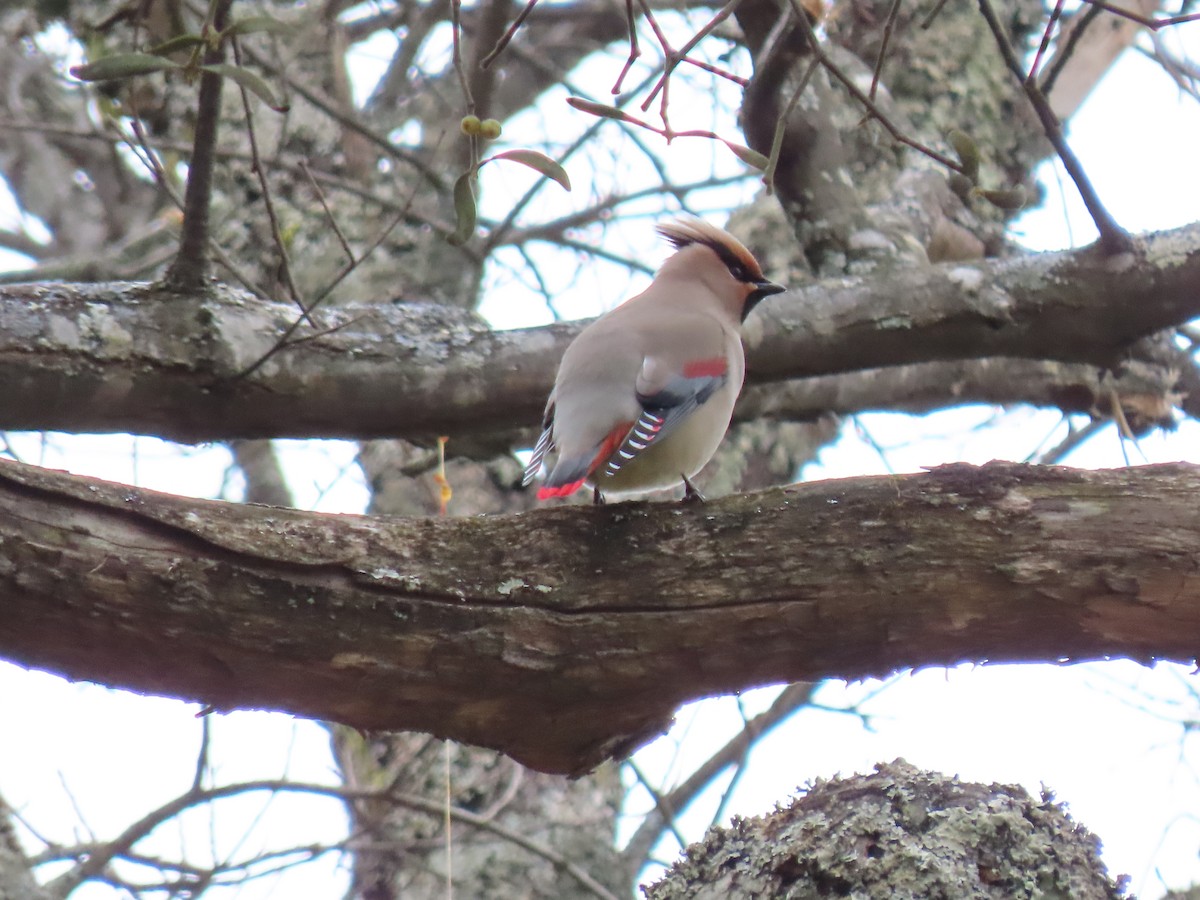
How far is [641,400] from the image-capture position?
128 inches

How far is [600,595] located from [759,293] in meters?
1.83

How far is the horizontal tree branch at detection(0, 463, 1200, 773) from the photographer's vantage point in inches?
92.8

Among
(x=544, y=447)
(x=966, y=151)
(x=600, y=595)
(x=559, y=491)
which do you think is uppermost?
(x=966, y=151)

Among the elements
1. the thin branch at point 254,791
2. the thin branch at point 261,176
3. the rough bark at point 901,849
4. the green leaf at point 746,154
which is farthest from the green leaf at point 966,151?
the thin branch at point 254,791

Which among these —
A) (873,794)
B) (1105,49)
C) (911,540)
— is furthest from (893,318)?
(1105,49)

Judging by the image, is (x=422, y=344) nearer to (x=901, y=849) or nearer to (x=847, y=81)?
(x=847, y=81)

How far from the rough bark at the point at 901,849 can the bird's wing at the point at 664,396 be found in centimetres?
91

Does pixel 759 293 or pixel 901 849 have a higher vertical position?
pixel 759 293

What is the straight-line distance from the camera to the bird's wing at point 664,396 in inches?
123

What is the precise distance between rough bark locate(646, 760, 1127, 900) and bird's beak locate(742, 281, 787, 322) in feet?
6.17

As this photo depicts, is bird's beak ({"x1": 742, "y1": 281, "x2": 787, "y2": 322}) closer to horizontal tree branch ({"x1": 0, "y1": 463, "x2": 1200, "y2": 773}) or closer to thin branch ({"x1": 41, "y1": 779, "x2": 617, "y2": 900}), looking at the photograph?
horizontal tree branch ({"x1": 0, "y1": 463, "x2": 1200, "y2": 773})

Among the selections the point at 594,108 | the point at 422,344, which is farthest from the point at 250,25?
the point at 422,344

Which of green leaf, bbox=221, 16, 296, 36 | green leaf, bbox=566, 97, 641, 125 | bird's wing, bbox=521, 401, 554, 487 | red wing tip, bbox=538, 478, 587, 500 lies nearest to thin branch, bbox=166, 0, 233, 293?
green leaf, bbox=221, 16, 296, 36

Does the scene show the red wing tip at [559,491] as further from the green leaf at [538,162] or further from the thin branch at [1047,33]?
the thin branch at [1047,33]
